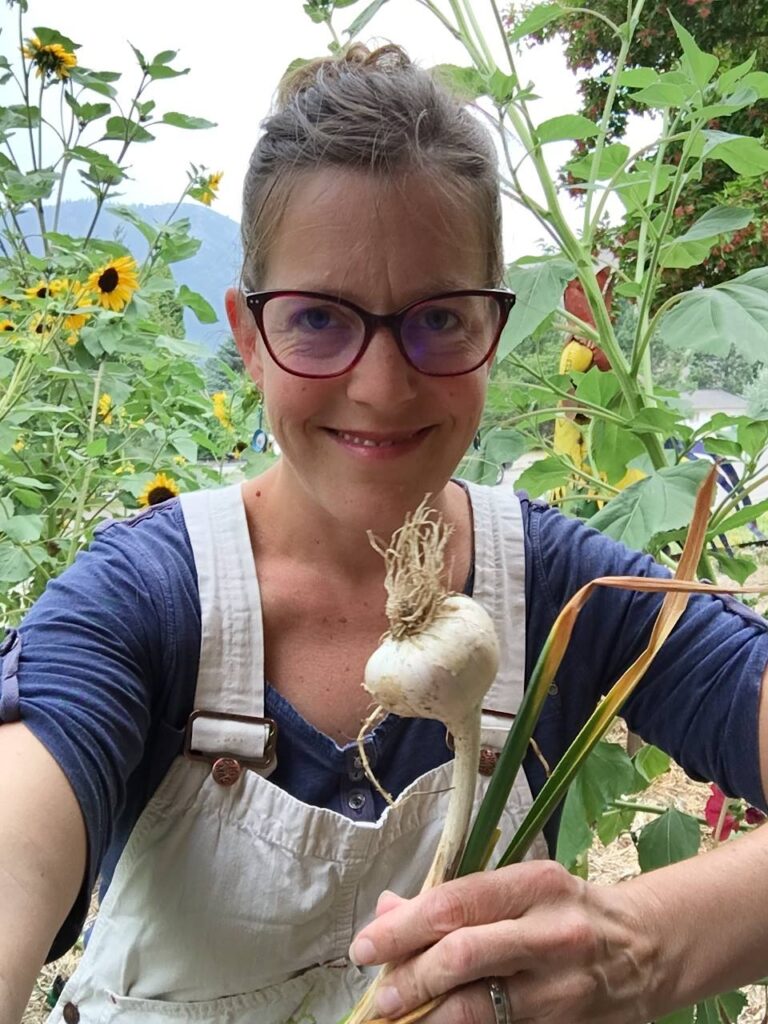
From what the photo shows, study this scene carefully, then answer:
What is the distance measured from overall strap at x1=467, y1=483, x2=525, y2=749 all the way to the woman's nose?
175 millimetres

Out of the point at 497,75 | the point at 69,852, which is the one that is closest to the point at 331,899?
the point at 69,852

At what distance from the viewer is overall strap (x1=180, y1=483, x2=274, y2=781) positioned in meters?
0.58

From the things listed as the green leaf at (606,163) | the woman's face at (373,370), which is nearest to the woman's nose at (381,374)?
the woman's face at (373,370)

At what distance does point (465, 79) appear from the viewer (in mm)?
688

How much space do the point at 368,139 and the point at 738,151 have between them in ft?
1.10

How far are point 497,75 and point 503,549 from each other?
1.16ft

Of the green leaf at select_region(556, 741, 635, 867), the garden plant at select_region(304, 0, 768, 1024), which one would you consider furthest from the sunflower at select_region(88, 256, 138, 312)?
the green leaf at select_region(556, 741, 635, 867)

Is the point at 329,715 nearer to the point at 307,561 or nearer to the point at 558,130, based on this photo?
the point at 307,561

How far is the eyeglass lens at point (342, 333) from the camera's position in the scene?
0.54 m

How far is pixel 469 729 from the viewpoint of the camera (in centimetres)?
39

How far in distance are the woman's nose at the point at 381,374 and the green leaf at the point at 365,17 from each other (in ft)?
1.02

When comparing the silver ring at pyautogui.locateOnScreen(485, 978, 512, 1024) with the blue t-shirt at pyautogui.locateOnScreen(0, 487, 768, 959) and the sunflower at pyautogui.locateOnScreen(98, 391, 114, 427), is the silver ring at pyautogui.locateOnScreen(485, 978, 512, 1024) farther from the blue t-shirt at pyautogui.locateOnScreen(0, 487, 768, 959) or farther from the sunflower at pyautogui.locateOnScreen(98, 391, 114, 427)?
the sunflower at pyautogui.locateOnScreen(98, 391, 114, 427)

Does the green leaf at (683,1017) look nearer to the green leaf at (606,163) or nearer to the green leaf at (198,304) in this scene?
the green leaf at (606,163)

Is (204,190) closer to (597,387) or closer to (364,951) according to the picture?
(597,387)
